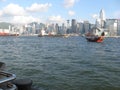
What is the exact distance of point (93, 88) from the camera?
1703 cm

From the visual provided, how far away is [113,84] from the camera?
59.7 ft

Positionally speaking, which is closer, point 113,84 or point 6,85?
point 6,85

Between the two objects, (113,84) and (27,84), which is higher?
(27,84)

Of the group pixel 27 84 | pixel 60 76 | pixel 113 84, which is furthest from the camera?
pixel 60 76

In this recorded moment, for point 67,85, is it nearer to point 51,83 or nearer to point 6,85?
point 51,83

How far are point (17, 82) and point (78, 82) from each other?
9.78m

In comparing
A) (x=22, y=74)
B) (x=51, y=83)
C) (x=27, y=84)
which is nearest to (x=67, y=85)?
(x=51, y=83)

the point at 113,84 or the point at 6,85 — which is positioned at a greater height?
the point at 6,85

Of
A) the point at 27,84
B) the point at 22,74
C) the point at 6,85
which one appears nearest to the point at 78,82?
the point at 22,74

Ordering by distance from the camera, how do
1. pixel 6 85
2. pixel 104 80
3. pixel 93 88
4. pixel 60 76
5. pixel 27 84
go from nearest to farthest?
pixel 6 85
pixel 27 84
pixel 93 88
pixel 104 80
pixel 60 76

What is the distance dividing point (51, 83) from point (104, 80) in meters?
4.48

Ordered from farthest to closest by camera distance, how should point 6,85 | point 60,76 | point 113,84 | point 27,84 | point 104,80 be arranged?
1. point 60,76
2. point 104,80
3. point 113,84
4. point 27,84
5. point 6,85

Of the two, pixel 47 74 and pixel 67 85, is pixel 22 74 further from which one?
pixel 67 85

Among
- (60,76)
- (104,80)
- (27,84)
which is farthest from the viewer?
(60,76)
